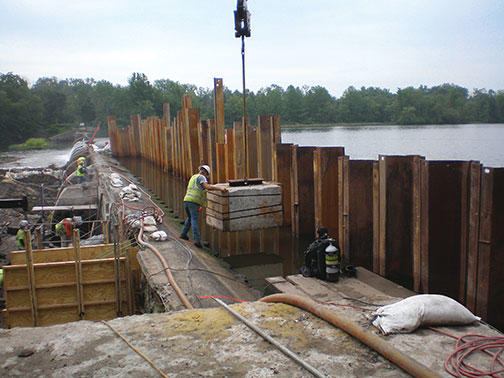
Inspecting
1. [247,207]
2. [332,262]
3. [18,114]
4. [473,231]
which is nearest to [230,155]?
[247,207]

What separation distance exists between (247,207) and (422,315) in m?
4.14

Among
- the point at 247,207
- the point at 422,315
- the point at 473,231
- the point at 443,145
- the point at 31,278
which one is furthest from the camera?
the point at 443,145

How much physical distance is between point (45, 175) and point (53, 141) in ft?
235

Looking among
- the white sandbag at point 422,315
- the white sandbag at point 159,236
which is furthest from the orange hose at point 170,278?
the white sandbag at point 422,315

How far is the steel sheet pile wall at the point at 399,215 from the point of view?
200 inches

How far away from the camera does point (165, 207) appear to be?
1418cm

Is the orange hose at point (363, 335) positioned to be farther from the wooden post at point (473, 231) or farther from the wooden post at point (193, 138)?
the wooden post at point (193, 138)

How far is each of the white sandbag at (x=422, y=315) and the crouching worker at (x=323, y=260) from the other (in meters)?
1.73

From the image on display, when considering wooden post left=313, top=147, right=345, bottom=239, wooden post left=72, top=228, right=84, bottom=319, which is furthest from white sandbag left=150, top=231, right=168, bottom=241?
wooden post left=313, top=147, right=345, bottom=239

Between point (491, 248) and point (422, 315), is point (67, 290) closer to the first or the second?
point (422, 315)

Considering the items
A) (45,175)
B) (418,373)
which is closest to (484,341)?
(418,373)

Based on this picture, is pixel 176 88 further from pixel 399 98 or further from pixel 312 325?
pixel 312 325

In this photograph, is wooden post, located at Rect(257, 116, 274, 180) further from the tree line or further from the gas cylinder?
the tree line

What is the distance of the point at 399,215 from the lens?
249 inches
